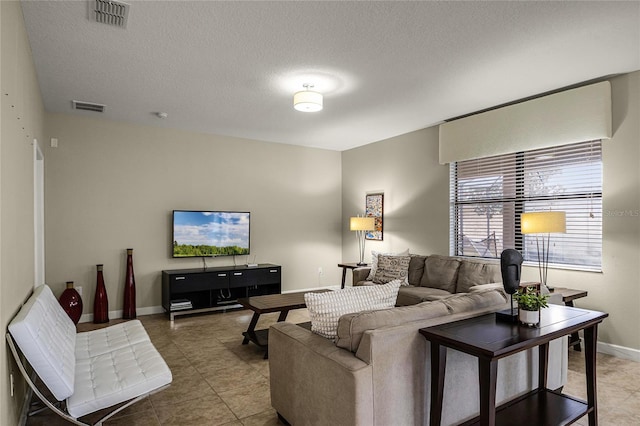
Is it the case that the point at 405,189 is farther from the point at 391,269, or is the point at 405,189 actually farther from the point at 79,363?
the point at 79,363

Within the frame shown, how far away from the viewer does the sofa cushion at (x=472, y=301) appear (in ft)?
7.48

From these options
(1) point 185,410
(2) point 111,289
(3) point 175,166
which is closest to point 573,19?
(1) point 185,410

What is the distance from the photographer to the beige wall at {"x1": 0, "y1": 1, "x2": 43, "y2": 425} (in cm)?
188

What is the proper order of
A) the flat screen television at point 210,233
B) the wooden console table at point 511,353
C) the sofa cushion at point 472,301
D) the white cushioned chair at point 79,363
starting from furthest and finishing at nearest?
the flat screen television at point 210,233 → the sofa cushion at point 472,301 → the white cushioned chair at point 79,363 → the wooden console table at point 511,353

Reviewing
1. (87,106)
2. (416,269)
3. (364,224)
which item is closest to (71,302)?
(87,106)

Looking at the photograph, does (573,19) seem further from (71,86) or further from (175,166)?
(175,166)

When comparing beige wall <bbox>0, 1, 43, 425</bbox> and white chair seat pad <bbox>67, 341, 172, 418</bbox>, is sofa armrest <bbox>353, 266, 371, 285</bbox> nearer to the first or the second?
white chair seat pad <bbox>67, 341, 172, 418</bbox>

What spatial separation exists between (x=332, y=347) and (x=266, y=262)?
4504mm

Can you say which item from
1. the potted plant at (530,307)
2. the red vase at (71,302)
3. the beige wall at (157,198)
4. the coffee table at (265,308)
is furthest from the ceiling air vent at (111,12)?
the red vase at (71,302)

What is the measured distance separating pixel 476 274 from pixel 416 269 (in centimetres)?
89

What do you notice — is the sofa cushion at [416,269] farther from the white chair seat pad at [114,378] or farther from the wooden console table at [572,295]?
the white chair seat pad at [114,378]

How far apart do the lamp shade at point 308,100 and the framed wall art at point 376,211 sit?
282 cm

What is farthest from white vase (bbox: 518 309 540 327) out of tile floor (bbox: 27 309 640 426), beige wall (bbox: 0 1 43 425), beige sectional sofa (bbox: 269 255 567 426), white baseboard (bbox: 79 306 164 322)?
white baseboard (bbox: 79 306 164 322)

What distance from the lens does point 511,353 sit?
1785mm
